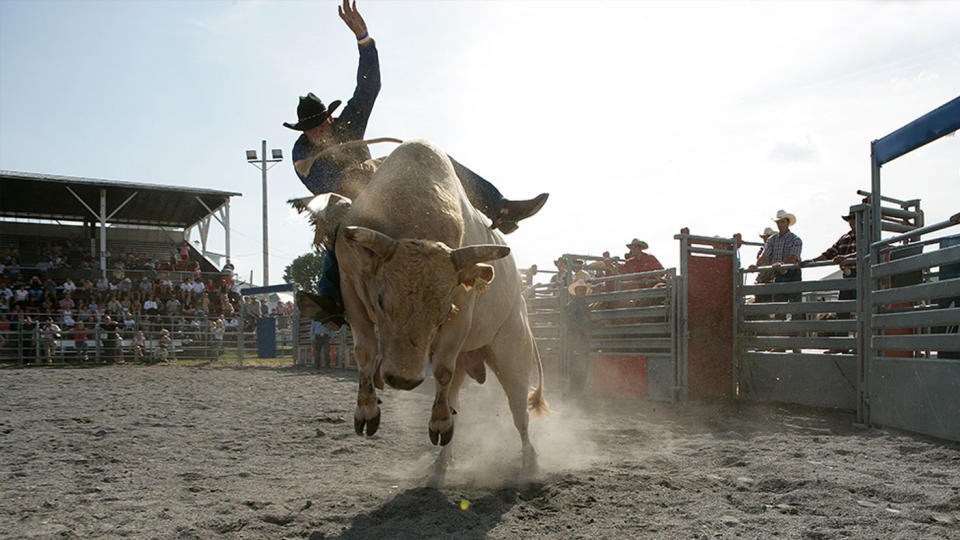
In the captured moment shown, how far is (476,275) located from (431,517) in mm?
1275

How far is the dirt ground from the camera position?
3.31m

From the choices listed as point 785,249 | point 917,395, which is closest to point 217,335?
point 785,249

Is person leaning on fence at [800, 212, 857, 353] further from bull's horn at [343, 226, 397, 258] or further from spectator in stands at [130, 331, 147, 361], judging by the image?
spectator in stands at [130, 331, 147, 361]

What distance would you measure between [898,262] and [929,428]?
148 centimetres

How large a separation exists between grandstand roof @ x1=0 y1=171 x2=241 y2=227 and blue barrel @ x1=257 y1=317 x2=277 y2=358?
28.0ft

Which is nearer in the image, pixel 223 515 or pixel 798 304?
pixel 223 515

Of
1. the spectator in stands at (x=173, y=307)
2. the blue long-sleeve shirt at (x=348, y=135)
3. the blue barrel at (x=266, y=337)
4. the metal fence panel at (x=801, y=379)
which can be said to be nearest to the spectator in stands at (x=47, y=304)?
the spectator in stands at (x=173, y=307)

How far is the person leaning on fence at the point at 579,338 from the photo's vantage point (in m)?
10.3

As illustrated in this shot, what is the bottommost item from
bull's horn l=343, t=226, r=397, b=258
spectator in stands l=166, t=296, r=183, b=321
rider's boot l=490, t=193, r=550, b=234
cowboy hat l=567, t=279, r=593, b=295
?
spectator in stands l=166, t=296, r=183, b=321

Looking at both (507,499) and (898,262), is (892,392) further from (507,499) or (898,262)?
(507,499)

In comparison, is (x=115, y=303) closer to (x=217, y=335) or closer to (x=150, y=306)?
(x=150, y=306)

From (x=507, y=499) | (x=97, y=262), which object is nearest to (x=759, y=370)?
(x=507, y=499)

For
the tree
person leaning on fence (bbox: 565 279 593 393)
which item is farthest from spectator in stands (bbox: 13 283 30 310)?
the tree

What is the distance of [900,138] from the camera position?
21.3ft
